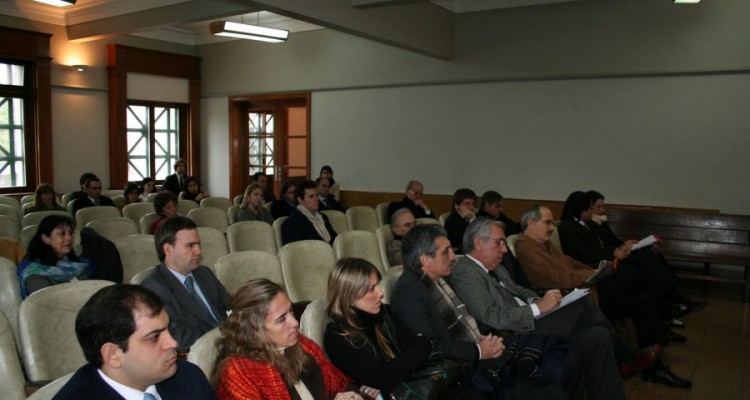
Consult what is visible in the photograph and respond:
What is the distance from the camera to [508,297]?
11.3 ft

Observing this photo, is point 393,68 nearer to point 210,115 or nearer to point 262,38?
point 262,38

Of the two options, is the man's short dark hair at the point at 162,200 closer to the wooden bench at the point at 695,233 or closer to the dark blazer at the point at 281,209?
the dark blazer at the point at 281,209

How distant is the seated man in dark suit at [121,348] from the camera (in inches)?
61.3

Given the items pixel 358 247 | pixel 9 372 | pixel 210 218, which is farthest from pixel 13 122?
pixel 9 372

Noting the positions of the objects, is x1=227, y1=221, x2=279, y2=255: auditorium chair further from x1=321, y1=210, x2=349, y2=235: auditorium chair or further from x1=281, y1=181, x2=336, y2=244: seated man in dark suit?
x1=321, y1=210, x2=349, y2=235: auditorium chair

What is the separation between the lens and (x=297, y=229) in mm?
5137

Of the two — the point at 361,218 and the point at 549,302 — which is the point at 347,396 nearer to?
the point at 549,302

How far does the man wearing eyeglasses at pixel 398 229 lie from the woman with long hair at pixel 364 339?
220 centimetres

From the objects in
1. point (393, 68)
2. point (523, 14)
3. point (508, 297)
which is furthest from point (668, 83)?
point (508, 297)

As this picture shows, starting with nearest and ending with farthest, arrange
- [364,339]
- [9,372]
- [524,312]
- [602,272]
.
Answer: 1. [9,372]
2. [364,339]
3. [524,312]
4. [602,272]

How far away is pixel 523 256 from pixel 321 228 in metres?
1.98

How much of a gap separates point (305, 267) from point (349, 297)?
152 cm

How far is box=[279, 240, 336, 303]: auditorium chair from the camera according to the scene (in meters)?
3.77

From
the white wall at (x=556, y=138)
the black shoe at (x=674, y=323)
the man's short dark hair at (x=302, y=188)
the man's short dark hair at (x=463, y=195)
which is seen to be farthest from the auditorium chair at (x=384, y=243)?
the white wall at (x=556, y=138)
